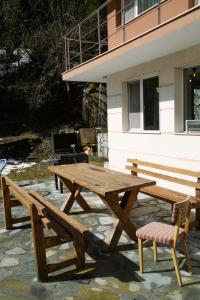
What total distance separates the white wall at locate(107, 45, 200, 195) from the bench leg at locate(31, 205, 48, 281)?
11.1 ft

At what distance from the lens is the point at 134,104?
7809 mm

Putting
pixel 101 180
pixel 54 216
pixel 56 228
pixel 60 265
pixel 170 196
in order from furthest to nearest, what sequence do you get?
pixel 170 196, pixel 101 180, pixel 54 216, pixel 60 265, pixel 56 228

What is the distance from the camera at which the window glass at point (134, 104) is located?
7617mm

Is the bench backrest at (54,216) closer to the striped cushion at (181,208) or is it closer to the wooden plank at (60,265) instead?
the wooden plank at (60,265)

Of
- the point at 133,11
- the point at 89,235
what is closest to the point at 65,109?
the point at 133,11

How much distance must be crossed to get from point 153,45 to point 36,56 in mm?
13983

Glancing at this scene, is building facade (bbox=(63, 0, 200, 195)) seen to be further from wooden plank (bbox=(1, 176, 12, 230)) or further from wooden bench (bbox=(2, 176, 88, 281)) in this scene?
wooden plank (bbox=(1, 176, 12, 230))

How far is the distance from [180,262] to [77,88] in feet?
59.1

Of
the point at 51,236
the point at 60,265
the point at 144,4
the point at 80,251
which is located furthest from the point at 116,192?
the point at 144,4

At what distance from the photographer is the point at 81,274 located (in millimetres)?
3459

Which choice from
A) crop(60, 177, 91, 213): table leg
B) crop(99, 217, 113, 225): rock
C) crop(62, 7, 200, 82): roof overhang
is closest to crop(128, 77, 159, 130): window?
crop(62, 7, 200, 82): roof overhang

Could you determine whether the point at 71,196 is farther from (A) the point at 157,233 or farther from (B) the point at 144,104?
(B) the point at 144,104

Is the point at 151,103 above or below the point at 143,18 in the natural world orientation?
below

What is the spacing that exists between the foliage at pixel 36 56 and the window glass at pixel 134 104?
8.14 m
